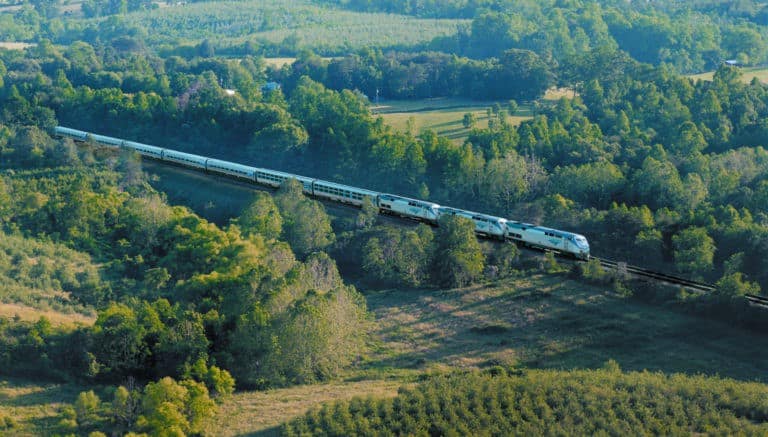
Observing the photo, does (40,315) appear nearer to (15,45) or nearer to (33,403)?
(33,403)

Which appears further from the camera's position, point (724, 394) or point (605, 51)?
point (605, 51)

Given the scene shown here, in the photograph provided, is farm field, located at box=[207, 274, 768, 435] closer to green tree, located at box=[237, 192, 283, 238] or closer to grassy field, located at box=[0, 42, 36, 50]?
green tree, located at box=[237, 192, 283, 238]

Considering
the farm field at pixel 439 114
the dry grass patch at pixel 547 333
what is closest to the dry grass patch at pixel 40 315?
the dry grass patch at pixel 547 333

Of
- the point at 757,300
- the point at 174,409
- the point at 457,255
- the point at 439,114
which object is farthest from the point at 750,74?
the point at 174,409

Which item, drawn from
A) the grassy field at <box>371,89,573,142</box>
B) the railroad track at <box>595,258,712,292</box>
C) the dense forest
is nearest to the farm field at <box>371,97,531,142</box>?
the grassy field at <box>371,89,573,142</box>

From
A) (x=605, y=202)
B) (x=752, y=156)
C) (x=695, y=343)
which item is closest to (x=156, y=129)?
(x=605, y=202)

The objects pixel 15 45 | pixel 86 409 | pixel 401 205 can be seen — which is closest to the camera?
pixel 86 409

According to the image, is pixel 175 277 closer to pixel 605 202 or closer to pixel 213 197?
pixel 213 197
